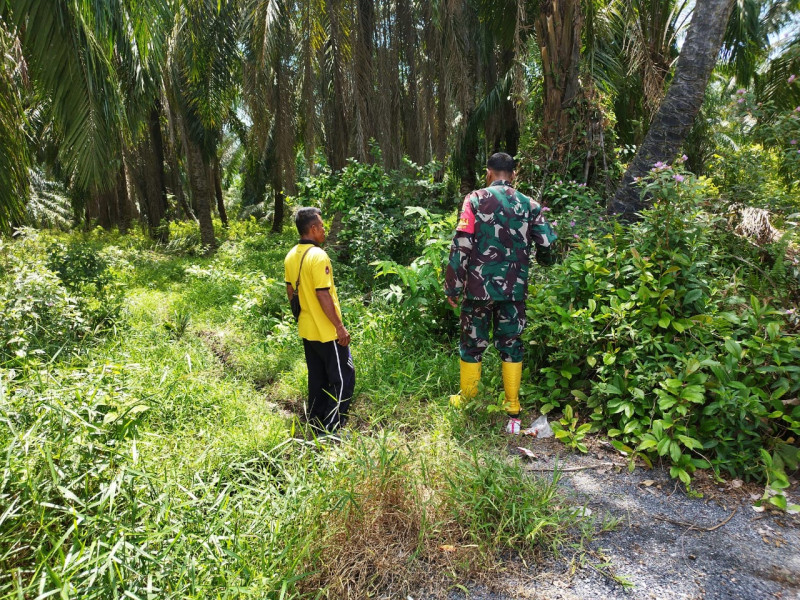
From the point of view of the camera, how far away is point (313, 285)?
11.3 feet

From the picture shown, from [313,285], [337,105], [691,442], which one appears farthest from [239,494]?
[337,105]

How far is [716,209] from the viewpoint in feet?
14.4

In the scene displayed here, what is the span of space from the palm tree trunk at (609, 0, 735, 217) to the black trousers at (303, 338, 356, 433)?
10.3 feet

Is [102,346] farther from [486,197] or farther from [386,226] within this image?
[486,197]

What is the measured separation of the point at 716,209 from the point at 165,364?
18.0 ft

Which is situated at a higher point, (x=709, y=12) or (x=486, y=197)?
(x=709, y=12)

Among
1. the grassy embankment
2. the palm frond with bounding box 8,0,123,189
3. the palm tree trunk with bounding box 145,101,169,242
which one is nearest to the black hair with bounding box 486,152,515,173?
the grassy embankment

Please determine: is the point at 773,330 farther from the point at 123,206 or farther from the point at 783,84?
the point at 123,206

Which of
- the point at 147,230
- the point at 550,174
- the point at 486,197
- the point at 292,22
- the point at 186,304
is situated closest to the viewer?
the point at 486,197

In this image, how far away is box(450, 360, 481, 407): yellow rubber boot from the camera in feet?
12.0

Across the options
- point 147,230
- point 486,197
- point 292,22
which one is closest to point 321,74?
point 292,22

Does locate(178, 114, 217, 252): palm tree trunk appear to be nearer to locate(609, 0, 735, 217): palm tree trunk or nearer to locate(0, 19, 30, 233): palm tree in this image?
locate(0, 19, 30, 233): palm tree

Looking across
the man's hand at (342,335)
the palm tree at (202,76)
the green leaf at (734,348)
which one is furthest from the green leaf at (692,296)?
the palm tree at (202,76)

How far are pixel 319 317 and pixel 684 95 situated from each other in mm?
4105
